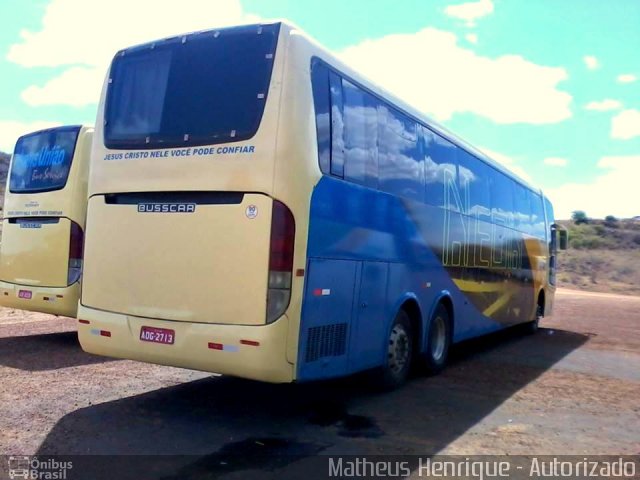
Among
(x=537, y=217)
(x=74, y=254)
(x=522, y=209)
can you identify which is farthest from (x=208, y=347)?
(x=537, y=217)

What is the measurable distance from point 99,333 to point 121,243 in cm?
95

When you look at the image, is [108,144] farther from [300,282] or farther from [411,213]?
[411,213]

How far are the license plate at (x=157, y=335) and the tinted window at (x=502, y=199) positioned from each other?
290 inches

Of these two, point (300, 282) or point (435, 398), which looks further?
point (435, 398)

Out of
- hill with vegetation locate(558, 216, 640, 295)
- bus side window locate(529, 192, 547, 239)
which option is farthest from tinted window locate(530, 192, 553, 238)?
hill with vegetation locate(558, 216, 640, 295)

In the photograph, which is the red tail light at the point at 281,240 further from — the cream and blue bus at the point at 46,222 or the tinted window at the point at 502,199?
the tinted window at the point at 502,199

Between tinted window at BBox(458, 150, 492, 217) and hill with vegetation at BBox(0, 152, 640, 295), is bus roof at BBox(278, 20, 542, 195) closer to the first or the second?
tinted window at BBox(458, 150, 492, 217)

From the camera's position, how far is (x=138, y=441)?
576 cm

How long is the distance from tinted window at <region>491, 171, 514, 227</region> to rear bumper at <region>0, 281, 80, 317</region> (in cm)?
733

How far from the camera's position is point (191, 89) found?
6.44m

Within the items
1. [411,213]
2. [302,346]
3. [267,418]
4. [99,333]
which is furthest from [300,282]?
[411,213]

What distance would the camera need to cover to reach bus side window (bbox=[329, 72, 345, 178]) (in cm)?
654

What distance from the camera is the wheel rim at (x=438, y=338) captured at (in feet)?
31.0

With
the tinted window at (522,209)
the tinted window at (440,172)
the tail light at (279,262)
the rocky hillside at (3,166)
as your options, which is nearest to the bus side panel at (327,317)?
the tail light at (279,262)
